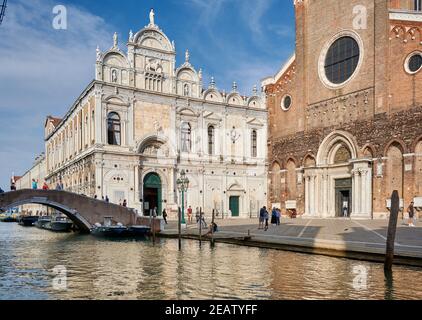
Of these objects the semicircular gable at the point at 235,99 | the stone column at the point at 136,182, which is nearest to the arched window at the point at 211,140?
the semicircular gable at the point at 235,99

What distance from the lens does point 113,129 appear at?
106ft

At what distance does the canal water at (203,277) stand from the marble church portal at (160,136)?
1671 cm

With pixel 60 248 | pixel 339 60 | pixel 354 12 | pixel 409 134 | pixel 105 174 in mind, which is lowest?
pixel 60 248

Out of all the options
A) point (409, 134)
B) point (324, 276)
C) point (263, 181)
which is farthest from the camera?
point (263, 181)

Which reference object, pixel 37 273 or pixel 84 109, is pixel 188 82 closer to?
pixel 84 109

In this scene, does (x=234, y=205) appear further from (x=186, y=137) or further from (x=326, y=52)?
(x=326, y=52)

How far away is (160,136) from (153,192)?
4761 mm

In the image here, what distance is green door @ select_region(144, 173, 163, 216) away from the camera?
3353cm

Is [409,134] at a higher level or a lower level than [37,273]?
higher

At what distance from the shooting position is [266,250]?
15.2 metres

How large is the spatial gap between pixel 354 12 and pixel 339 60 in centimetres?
328

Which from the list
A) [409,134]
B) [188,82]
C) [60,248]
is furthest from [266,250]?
[188,82]

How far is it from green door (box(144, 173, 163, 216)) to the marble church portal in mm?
84

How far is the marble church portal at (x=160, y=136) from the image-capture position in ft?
104
